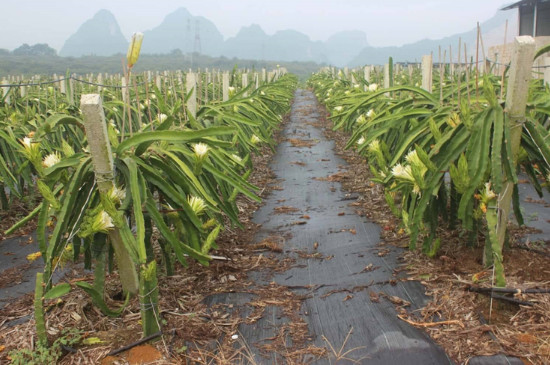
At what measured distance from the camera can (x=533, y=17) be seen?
16.5 metres

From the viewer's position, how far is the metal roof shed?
51.5 ft

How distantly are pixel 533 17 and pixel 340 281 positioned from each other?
1772 cm

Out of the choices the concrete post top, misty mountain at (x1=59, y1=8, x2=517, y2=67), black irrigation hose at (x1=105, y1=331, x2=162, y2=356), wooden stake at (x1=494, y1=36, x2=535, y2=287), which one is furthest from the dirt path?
misty mountain at (x1=59, y1=8, x2=517, y2=67)

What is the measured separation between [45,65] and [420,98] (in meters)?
42.9

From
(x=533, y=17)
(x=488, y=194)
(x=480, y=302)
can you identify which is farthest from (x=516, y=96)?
(x=533, y=17)

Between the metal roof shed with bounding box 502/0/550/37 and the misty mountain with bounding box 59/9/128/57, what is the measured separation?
14898 cm

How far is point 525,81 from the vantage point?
73.4 inches

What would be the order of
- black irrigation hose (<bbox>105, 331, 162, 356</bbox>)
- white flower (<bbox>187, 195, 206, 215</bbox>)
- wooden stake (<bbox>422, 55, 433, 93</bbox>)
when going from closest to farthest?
black irrigation hose (<bbox>105, 331, 162, 356</bbox>) → white flower (<bbox>187, 195, 206, 215</bbox>) → wooden stake (<bbox>422, 55, 433, 93</bbox>)

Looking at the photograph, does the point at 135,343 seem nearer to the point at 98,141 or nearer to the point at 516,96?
the point at 98,141

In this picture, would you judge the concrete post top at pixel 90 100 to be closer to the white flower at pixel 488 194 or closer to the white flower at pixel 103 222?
the white flower at pixel 103 222

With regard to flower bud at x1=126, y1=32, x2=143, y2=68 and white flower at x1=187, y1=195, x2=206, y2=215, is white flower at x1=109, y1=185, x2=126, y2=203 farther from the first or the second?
flower bud at x1=126, y1=32, x2=143, y2=68

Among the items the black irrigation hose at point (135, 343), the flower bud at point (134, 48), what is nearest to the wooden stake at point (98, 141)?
the flower bud at point (134, 48)

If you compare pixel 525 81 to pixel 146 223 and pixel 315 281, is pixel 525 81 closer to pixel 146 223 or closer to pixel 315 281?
pixel 315 281

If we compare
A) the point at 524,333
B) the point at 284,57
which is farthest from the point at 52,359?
the point at 284,57
